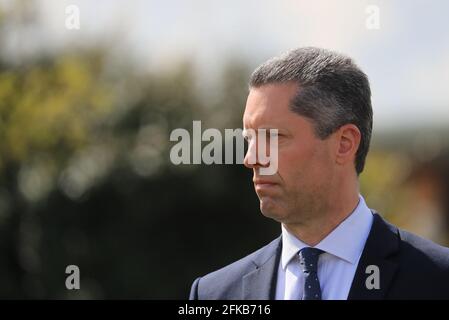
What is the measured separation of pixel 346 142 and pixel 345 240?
33 cm

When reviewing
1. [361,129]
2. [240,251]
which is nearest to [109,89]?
[240,251]

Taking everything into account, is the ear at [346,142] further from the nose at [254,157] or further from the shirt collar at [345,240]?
the nose at [254,157]

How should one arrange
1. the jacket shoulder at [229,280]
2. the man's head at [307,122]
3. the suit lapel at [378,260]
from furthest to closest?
the jacket shoulder at [229,280] < the man's head at [307,122] < the suit lapel at [378,260]

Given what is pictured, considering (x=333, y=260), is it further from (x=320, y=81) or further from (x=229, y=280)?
(x=320, y=81)

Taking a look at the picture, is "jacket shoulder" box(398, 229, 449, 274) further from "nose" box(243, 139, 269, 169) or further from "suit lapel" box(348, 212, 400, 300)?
"nose" box(243, 139, 269, 169)

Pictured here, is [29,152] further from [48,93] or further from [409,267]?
[409,267]

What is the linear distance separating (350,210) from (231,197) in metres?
8.84

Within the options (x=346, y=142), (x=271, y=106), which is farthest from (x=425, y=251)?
(x=271, y=106)

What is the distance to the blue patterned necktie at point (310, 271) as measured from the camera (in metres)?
2.62

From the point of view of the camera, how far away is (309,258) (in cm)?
269

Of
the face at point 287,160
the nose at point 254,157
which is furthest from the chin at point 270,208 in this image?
the nose at point 254,157

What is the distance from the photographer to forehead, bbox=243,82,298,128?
2.65m

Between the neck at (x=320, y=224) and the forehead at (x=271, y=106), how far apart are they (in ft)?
1.07
